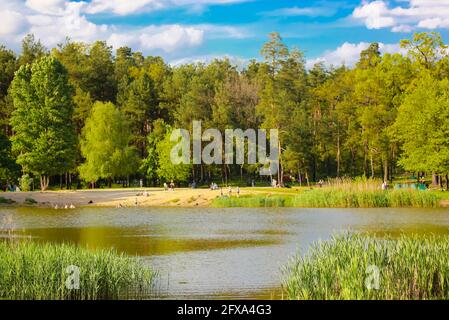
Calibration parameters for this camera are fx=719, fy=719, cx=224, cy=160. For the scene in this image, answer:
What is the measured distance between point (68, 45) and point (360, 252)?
219ft

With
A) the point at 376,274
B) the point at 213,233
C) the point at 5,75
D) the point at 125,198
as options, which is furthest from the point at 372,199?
the point at 5,75

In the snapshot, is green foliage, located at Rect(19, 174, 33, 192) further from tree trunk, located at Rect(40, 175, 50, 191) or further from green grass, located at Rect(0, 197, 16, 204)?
green grass, located at Rect(0, 197, 16, 204)

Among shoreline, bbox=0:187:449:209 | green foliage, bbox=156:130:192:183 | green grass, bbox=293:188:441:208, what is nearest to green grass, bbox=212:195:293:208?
shoreline, bbox=0:187:449:209

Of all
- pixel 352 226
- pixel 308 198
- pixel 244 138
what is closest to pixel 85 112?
pixel 244 138

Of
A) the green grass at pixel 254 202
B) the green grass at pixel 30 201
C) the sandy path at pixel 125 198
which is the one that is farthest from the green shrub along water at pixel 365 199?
the green grass at pixel 30 201

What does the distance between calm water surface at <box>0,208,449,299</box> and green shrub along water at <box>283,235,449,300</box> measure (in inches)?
65.0

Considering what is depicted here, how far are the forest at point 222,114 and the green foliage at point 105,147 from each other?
0.10 m

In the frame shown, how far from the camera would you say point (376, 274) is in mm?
14695

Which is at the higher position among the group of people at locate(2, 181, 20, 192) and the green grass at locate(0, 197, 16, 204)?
the group of people at locate(2, 181, 20, 192)

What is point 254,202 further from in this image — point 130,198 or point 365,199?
point 130,198

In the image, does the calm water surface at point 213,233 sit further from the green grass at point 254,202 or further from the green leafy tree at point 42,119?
the green leafy tree at point 42,119

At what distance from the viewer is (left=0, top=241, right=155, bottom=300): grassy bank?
15.2 m
